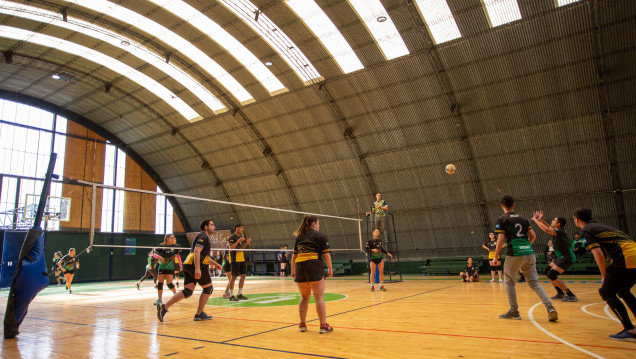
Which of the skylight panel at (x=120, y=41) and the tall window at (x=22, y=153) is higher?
the skylight panel at (x=120, y=41)

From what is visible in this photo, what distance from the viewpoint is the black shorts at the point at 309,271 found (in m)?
6.25

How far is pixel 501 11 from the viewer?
1792 centimetres

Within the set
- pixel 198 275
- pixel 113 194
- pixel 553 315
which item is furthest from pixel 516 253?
pixel 113 194

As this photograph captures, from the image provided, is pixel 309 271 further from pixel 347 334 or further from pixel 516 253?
pixel 516 253

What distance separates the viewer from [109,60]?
26.0 metres

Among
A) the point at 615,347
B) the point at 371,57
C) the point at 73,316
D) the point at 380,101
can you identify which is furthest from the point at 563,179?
the point at 73,316

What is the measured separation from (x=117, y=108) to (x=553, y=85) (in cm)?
2930

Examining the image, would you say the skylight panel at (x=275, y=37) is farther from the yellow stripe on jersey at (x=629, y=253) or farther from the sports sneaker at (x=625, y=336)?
the sports sneaker at (x=625, y=336)

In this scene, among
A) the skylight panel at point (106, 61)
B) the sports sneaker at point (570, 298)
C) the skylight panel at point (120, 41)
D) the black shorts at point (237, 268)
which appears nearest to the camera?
the sports sneaker at point (570, 298)

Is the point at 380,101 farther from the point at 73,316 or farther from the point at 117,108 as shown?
the point at 117,108

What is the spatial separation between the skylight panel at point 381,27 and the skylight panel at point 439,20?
1.50 m

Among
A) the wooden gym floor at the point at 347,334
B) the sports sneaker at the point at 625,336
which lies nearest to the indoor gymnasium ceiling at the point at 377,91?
the wooden gym floor at the point at 347,334

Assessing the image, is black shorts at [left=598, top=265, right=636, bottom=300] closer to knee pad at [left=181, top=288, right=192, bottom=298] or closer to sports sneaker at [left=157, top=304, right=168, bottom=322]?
knee pad at [left=181, top=288, right=192, bottom=298]

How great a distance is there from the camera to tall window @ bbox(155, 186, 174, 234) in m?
35.9
